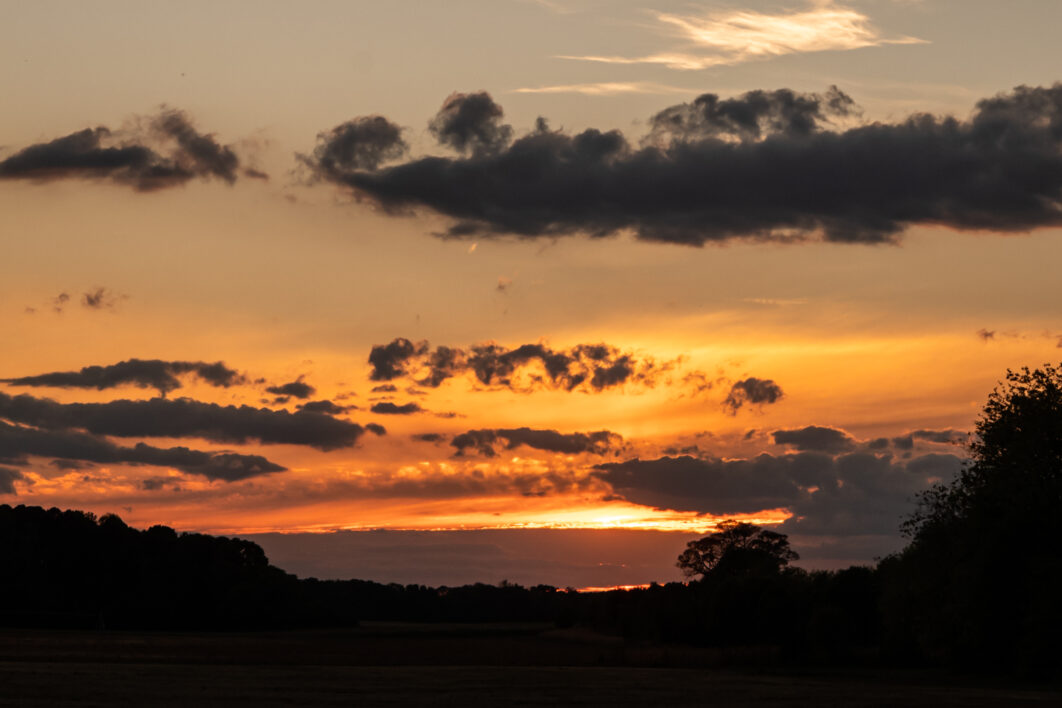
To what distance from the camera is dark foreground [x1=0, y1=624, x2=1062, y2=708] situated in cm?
6022

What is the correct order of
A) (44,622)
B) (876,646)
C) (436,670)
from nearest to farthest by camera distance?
(436,670) < (876,646) < (44,622)

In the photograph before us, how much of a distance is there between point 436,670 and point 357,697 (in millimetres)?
30081

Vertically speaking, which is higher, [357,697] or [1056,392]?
[1056,392]

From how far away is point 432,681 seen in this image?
76000mm

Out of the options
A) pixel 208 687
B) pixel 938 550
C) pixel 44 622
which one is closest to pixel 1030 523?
pixel 938 550

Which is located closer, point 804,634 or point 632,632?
point 804,634

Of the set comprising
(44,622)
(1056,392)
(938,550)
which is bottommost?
(44,622)

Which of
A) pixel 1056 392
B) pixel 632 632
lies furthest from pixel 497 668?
pixel 632 632

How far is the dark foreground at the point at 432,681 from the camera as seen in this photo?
6022cm

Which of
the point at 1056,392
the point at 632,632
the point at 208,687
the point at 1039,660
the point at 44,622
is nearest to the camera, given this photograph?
the point at 208,687

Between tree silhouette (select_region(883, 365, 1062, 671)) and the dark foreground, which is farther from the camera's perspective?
tree silhouette (select_region(883, 365, 1062, 671))

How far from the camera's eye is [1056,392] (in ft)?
275

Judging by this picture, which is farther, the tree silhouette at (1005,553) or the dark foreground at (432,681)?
the tree silhouette at (1005,553)

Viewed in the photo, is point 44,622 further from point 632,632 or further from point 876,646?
point 876,646
